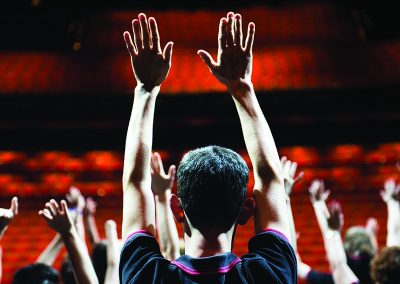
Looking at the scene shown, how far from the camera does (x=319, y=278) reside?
272 centimetres

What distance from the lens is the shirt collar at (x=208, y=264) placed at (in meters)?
1.15

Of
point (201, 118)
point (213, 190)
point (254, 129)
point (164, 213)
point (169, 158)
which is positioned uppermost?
point (254, 129)

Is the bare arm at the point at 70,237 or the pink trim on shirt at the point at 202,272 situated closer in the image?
the pink trim on shirt at the point at 202,272

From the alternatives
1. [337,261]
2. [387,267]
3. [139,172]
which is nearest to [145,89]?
[139,172]

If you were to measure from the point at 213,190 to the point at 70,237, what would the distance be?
1.04 m

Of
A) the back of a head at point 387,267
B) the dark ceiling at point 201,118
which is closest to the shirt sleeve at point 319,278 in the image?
the back of a head at point 387,267

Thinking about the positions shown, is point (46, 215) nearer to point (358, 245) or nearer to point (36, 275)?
point (36, 275)

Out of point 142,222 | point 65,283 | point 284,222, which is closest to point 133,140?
point 142,222

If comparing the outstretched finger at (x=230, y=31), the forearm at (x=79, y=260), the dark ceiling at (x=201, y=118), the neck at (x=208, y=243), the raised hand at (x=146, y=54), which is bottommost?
the dark ceiling at (x=201, y=118)

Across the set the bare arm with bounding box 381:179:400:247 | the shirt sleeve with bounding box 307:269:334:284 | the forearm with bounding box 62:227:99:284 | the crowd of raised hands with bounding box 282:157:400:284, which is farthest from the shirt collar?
the bare arm with bounding box 381:179:400:247

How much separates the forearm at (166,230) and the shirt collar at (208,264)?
41.1 inches

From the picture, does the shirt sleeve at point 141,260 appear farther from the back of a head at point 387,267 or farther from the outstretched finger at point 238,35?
the back of a head at point 387,267

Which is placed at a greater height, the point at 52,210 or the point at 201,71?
the point at 52,210

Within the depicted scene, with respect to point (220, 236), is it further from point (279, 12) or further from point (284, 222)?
point (279, 12)
